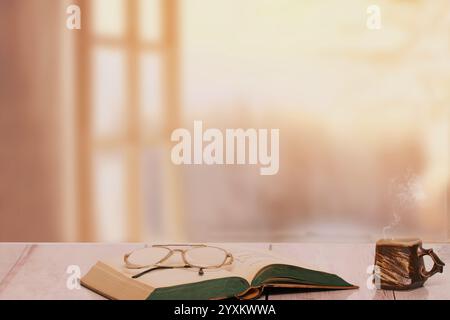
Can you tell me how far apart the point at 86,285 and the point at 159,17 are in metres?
1.03

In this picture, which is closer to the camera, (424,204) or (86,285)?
(86,285)

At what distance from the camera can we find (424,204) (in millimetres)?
1965

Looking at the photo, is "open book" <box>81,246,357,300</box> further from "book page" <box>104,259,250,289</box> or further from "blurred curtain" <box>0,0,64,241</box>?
"blurred curtain" <box>0,0,64,241</box>

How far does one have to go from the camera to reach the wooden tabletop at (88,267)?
108cm

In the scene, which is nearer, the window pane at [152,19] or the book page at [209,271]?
the book page at [209,271]

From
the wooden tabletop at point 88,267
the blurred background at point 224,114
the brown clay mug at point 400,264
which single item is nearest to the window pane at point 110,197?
the blurred background at point 224,114

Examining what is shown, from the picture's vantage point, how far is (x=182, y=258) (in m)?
1.11

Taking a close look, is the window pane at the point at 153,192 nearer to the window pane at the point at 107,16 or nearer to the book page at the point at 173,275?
the window pane at the point at 107,16

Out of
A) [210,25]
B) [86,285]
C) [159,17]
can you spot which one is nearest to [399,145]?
[210,25]

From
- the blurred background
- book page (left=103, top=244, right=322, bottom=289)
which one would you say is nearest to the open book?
book page (left=103, top=244, right=322, bottom=289)

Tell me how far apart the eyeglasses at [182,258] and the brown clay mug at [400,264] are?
0.81 feet

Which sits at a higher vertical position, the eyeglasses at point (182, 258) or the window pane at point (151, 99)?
the window pane at point (151, 99)

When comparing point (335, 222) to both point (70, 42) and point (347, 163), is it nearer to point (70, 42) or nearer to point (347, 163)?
point (347, 163)

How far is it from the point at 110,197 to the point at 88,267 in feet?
2.23
